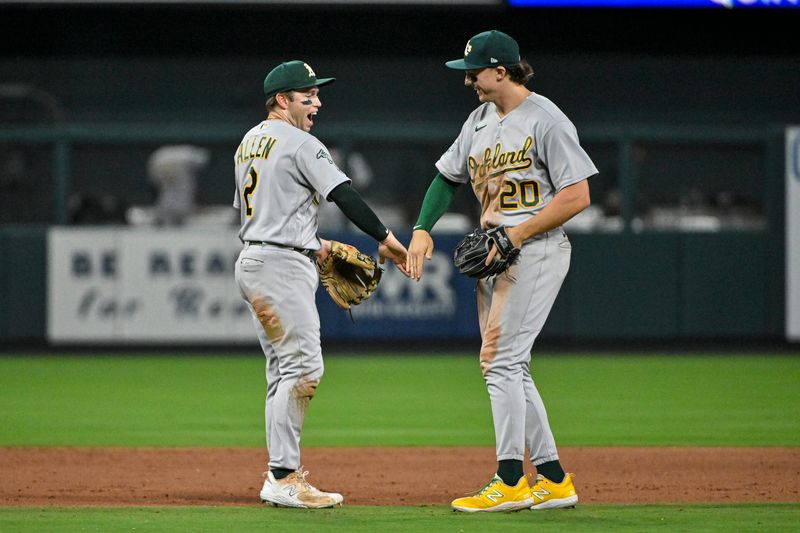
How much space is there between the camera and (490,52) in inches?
214

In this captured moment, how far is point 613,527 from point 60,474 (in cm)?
293

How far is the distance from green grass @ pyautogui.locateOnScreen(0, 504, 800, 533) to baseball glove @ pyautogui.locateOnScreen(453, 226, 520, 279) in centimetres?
97

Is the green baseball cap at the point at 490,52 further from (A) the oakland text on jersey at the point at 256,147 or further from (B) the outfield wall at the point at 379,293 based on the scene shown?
(B) the outfield wall at the point at 379,293

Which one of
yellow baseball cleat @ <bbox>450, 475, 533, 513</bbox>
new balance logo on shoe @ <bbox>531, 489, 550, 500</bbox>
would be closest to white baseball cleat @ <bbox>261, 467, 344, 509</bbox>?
yellow baseball cleat @ <bbox>450, 475, 533, 513</bbox>

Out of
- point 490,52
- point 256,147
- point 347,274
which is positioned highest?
point 490,52

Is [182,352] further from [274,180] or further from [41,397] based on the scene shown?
[274,180]

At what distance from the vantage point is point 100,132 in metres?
14.8

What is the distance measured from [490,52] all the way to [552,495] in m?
1.81

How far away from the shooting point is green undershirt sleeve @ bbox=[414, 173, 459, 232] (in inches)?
226

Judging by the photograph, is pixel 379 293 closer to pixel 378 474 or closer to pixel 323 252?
pixel 378 474

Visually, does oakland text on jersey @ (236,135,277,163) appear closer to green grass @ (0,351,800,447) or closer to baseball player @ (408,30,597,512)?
baseball player @ (408,30,597,512)

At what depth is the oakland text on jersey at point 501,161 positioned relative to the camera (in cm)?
542

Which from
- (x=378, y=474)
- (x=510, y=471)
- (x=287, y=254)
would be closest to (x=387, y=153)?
(x=378, y=474)

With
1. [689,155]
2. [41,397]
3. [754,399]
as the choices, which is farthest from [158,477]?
[689,155]
